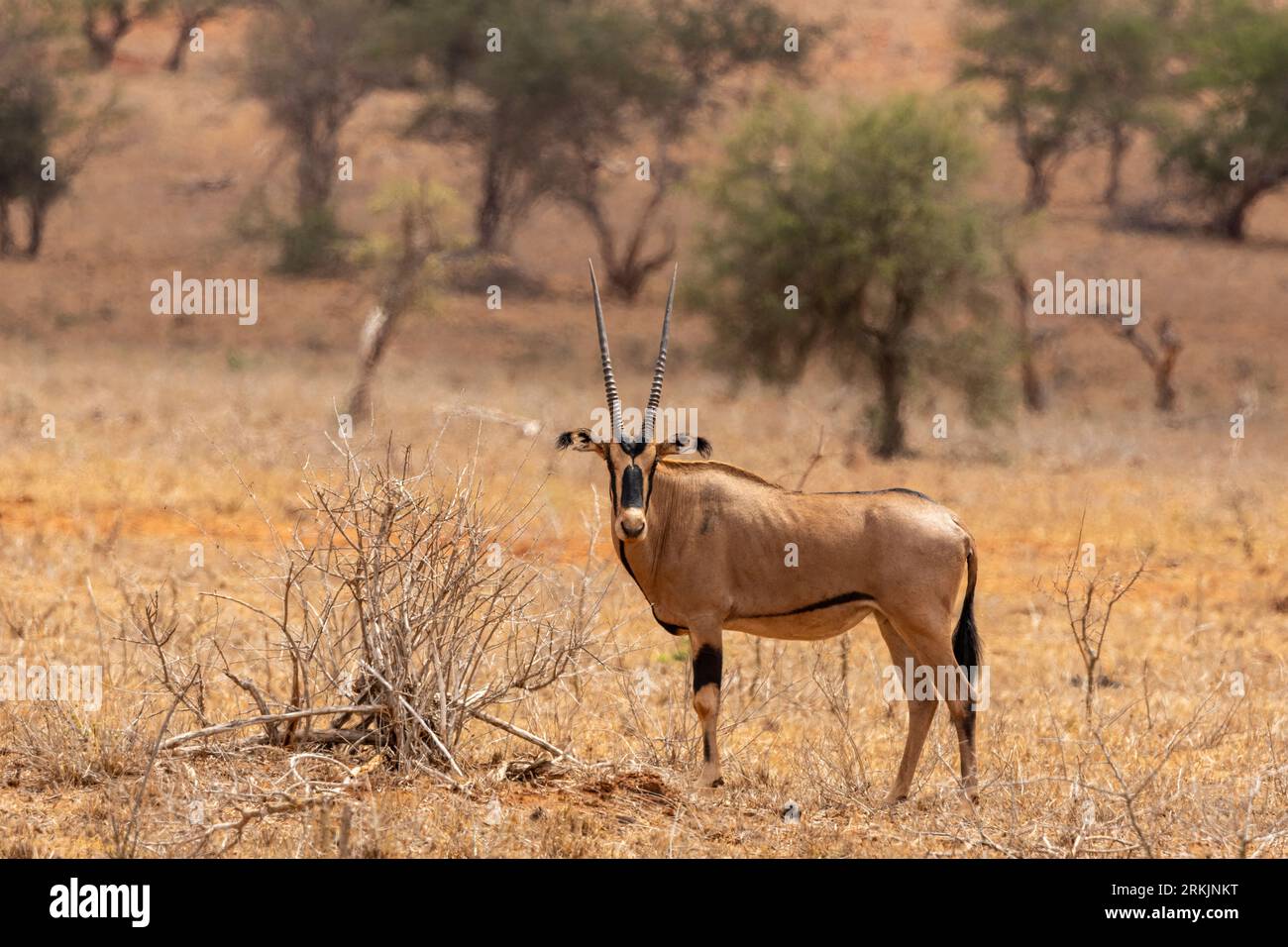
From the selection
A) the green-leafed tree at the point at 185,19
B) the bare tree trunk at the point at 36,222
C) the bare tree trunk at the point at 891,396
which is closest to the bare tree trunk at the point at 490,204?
the bare tree trunk at the point at 36,222

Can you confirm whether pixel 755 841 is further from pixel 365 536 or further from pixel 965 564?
pixel 365 536

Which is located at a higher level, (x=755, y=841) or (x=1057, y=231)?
(x=1057, y=231)

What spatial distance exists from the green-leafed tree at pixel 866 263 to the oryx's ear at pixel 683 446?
45.7 feet

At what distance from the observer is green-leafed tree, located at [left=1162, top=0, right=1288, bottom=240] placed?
1487 inches

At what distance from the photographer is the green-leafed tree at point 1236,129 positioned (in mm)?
37781

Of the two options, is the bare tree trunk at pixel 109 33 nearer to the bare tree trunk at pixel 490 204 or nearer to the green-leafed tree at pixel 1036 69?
the bare tree trunk at pixel 490 204

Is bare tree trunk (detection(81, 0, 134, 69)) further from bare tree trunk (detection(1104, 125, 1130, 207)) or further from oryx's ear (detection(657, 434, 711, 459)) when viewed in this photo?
oryx's ear (detection(657, 434, 711, 459))

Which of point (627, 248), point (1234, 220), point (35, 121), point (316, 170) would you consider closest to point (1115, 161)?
point (1234, 220)

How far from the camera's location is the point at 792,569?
6492 mm

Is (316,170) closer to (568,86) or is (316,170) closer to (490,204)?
(490,204)

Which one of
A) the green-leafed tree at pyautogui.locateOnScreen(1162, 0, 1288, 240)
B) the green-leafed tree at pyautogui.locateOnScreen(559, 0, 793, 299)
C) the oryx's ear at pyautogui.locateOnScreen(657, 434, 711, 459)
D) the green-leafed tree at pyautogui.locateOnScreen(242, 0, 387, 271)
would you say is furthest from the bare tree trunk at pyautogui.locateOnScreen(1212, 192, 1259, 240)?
the oryx's ear at pyautogui.locateOnScreen(657, 434, 711, 459)
